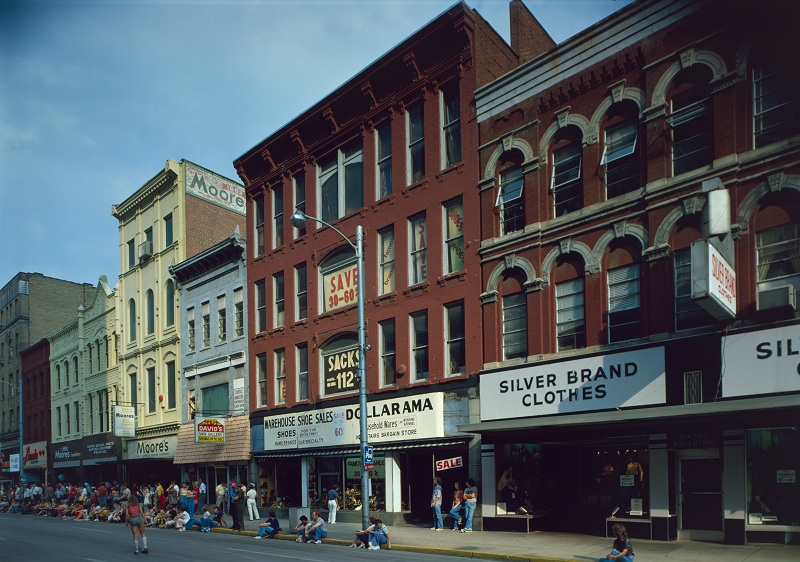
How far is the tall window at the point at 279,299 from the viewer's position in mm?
35875

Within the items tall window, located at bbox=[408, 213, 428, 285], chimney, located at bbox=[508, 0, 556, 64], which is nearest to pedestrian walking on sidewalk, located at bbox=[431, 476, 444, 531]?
tall window, located at bbox=[408, 213, 428, 285]

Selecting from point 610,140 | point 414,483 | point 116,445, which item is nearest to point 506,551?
point 414,483

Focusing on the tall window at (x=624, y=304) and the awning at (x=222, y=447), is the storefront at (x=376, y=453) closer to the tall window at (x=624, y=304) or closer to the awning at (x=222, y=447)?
the awning at (x=222, y=447)

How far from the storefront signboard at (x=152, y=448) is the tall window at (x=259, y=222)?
12.3 meters

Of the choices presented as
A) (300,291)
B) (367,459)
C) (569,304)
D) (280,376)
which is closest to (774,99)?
(569,304)

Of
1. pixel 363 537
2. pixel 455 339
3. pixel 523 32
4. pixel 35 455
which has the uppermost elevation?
pixel 523 32

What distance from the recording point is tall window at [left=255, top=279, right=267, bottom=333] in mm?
36906

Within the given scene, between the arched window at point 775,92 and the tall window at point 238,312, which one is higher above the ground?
the arched window at point 775,92

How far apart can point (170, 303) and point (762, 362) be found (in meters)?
34.4

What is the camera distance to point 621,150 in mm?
21859

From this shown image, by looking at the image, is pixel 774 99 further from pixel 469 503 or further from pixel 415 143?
pixel 469 503

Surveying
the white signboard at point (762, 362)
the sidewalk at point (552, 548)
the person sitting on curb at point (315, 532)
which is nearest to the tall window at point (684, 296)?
the white signboard at point (762, 362)

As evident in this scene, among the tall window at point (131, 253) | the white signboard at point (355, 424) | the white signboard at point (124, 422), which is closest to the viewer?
the white signboard at point (355, 424)

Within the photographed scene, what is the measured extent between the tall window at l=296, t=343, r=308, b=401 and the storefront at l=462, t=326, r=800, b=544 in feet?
38.0
